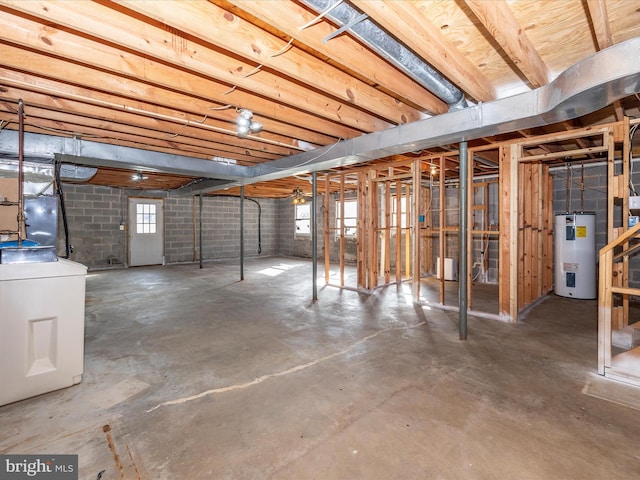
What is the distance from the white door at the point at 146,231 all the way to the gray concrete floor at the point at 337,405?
531 cm

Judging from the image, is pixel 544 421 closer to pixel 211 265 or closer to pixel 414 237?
pixel 414 237

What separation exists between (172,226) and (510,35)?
9.36 m

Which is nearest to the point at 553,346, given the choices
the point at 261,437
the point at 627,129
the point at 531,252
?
the point at 531,252

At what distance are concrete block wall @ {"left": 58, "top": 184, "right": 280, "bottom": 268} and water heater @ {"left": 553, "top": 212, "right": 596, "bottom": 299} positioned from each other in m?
8.80

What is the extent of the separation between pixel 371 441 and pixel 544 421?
110cm

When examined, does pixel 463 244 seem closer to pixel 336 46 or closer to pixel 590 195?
pixel 336 46

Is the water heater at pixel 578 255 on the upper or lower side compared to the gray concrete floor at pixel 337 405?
upper

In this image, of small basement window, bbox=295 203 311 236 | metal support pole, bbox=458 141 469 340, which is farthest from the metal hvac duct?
small basement window, bbox=295 203 311 236

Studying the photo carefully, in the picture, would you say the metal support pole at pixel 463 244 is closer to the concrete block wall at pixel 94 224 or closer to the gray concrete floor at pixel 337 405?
the gray concrete floor at pixel 337 405

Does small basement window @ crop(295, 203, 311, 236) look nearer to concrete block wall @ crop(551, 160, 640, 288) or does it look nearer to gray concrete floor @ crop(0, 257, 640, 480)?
concrete block wall @ crop(551, 160, 640, 288)

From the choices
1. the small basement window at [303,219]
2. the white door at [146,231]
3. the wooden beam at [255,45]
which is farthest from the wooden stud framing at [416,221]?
the white door at [146,231]

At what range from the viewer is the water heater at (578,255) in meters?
4.82

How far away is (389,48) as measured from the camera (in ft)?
6.11

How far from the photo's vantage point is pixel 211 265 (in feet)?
29.3
